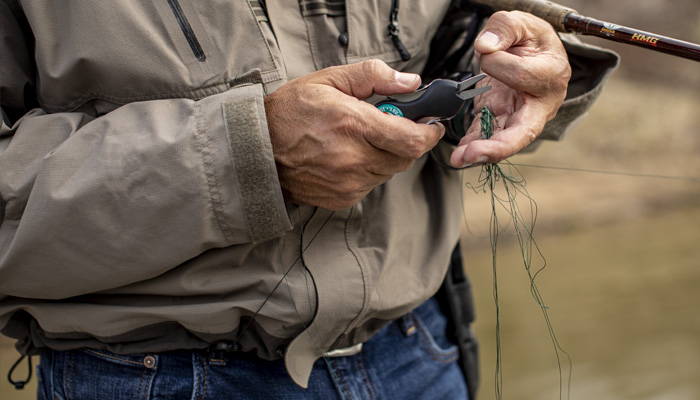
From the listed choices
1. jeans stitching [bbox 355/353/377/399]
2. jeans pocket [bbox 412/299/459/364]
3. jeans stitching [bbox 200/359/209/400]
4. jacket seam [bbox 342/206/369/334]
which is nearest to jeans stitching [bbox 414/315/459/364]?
jeans pocket [bbox 412/299/459/364]

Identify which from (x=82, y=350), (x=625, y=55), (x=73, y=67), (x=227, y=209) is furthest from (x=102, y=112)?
(x=625, y=55)

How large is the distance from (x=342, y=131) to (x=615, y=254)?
171 inches

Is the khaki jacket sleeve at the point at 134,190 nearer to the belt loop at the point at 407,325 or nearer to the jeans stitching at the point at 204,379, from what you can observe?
the jeans stitching at the point at 204,379

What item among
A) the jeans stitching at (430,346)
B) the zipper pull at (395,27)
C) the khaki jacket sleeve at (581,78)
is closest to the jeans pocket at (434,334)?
the jeans stitching at (430,346)

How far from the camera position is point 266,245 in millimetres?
1212

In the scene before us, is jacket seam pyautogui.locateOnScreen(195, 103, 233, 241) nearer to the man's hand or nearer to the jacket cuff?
the jacket cuff

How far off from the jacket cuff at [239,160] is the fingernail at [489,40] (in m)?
0.38

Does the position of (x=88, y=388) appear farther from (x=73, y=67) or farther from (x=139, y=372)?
(x=73, y=67)

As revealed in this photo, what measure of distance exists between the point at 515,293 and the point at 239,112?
142 inches

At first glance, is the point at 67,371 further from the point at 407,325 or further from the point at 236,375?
the point at 407,325

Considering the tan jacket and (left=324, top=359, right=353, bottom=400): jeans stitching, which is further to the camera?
(left=324, top=359, right=353, bottom=400): jeans stitching

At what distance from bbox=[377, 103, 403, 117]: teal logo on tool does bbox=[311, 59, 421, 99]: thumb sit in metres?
0.02

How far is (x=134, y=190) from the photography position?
1064 mm

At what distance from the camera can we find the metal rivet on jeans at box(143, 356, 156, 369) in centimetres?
122
